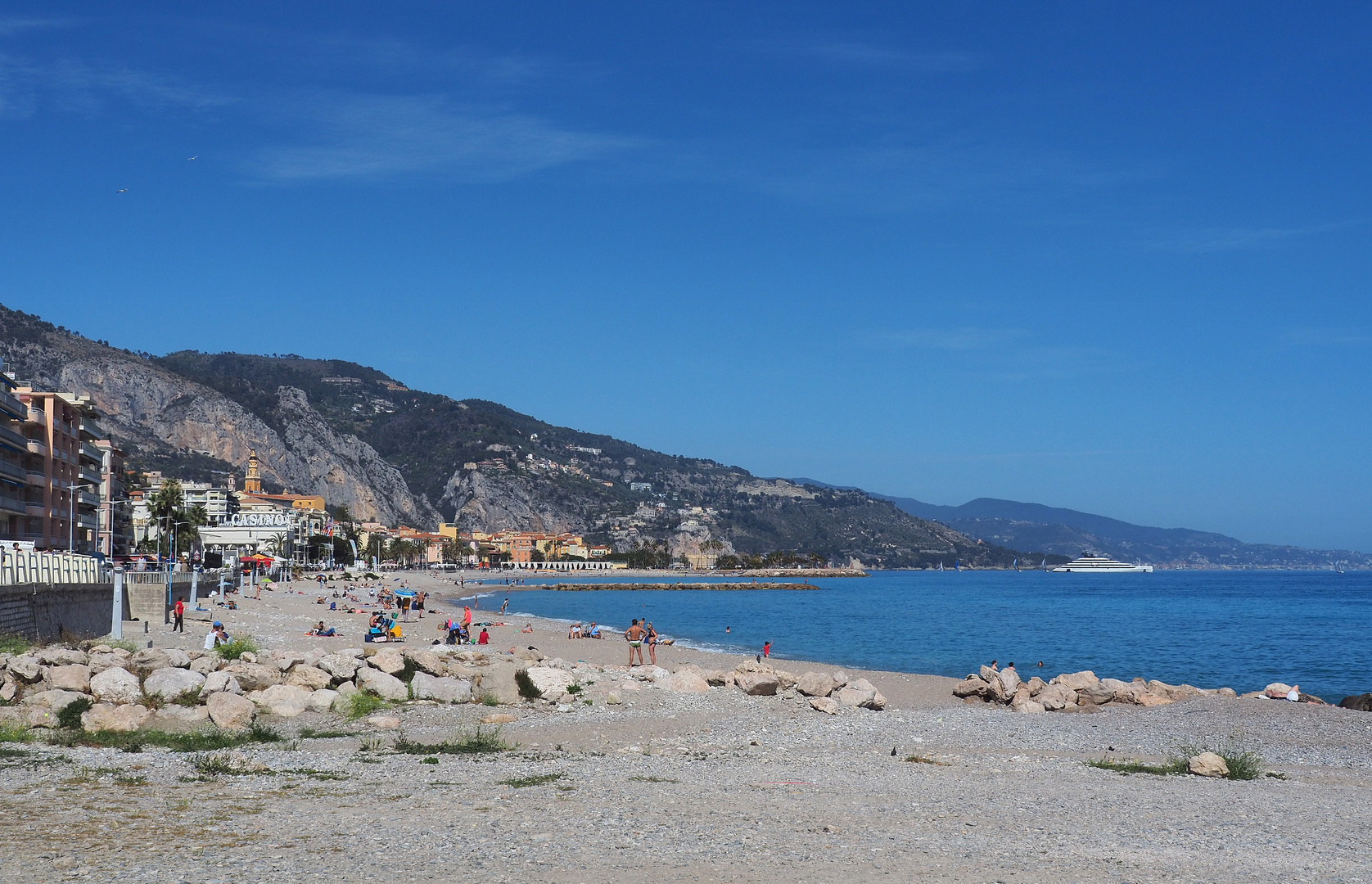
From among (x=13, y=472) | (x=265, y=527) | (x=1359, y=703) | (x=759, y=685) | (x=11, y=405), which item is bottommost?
(x=1359, y=703)

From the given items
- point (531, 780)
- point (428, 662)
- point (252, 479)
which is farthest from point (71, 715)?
point (252, 479)

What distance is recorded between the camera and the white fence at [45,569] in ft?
78.3

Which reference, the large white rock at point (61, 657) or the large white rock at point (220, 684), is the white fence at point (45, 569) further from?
the large white rock at point (220, 684)

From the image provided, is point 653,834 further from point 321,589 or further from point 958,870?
point 321,589

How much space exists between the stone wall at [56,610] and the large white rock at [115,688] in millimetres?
7213

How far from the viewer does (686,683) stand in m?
21.4

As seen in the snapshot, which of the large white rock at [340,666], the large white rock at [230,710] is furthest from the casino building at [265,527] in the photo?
the large white rock at [230,710]

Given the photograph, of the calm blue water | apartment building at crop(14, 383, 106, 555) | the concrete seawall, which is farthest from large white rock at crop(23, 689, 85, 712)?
apartment building at crop(14, 383, 106, 555)

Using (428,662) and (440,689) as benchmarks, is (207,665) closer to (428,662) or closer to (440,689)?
(428,662)

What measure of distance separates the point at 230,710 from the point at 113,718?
148cm

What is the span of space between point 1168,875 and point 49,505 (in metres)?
58.5

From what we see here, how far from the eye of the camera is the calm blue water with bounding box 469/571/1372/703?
3753cm

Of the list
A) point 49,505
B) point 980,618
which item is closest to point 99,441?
point 49,505

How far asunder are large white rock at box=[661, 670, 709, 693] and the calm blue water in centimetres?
1498
